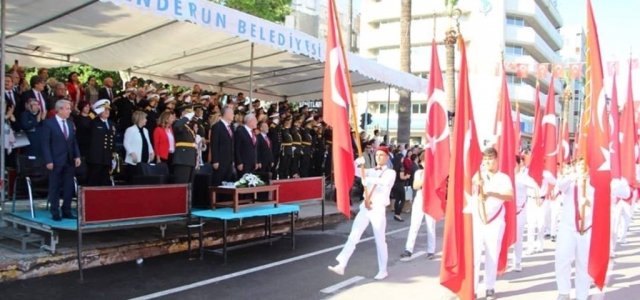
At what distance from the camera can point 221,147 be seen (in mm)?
9609

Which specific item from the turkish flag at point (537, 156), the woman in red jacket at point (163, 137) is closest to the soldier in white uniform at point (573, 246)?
the turkish flag at point (537, 156)

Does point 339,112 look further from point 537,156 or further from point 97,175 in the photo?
point 537,156

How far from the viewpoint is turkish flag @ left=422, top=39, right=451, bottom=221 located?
741cm

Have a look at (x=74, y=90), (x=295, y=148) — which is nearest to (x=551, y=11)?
(x=295, y=148)

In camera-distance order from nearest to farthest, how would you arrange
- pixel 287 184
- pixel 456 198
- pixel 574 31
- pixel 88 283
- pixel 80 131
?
pixel 456 198, pixel 88 283, pixel 80 131, pixel 287 184, pixel 574 31

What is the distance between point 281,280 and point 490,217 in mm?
2788

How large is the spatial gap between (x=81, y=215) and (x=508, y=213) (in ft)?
18.4

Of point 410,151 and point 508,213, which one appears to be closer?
point 508,213

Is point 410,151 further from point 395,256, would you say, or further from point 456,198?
point 456,198

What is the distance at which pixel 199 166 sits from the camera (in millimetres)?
10672

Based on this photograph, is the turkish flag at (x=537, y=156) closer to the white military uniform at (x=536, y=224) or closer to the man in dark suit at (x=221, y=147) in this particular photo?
the white military uniform at (x=536, y=224)

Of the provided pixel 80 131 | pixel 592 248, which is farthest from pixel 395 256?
pixel 80 131

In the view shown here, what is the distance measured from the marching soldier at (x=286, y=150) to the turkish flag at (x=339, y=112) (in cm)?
671

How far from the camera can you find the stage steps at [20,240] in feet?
23.0
